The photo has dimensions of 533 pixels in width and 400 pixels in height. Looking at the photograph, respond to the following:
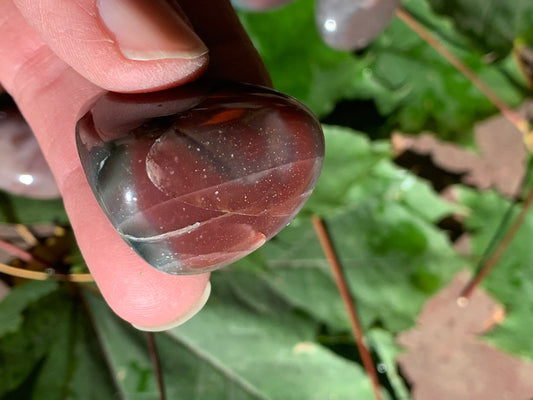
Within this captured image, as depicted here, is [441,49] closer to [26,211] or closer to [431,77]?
[431,77]

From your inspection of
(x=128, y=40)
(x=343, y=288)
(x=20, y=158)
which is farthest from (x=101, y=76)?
(x=343, y=288)

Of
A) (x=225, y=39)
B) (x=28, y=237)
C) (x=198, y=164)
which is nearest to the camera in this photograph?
(x=198, y=164)

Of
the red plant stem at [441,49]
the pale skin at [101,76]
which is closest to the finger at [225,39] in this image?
the pale skin at [101,76]

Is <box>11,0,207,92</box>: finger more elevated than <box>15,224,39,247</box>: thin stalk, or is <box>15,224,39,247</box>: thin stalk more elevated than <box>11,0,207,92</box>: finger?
<box>11,0,207,92</box>: finger

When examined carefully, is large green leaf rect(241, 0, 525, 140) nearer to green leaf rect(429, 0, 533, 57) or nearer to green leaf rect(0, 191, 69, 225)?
green leaf rect(429, 0, 533, 57)

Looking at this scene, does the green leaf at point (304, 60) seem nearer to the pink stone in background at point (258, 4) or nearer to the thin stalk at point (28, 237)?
the pink stone in background at point (258, 4)

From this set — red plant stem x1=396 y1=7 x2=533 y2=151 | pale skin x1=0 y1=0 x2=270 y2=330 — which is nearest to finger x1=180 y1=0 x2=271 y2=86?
pale skin x1=0 y1=0 x2=270 y2=330

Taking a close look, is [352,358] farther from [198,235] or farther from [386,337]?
[198,235]

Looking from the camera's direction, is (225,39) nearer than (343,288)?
Yes
